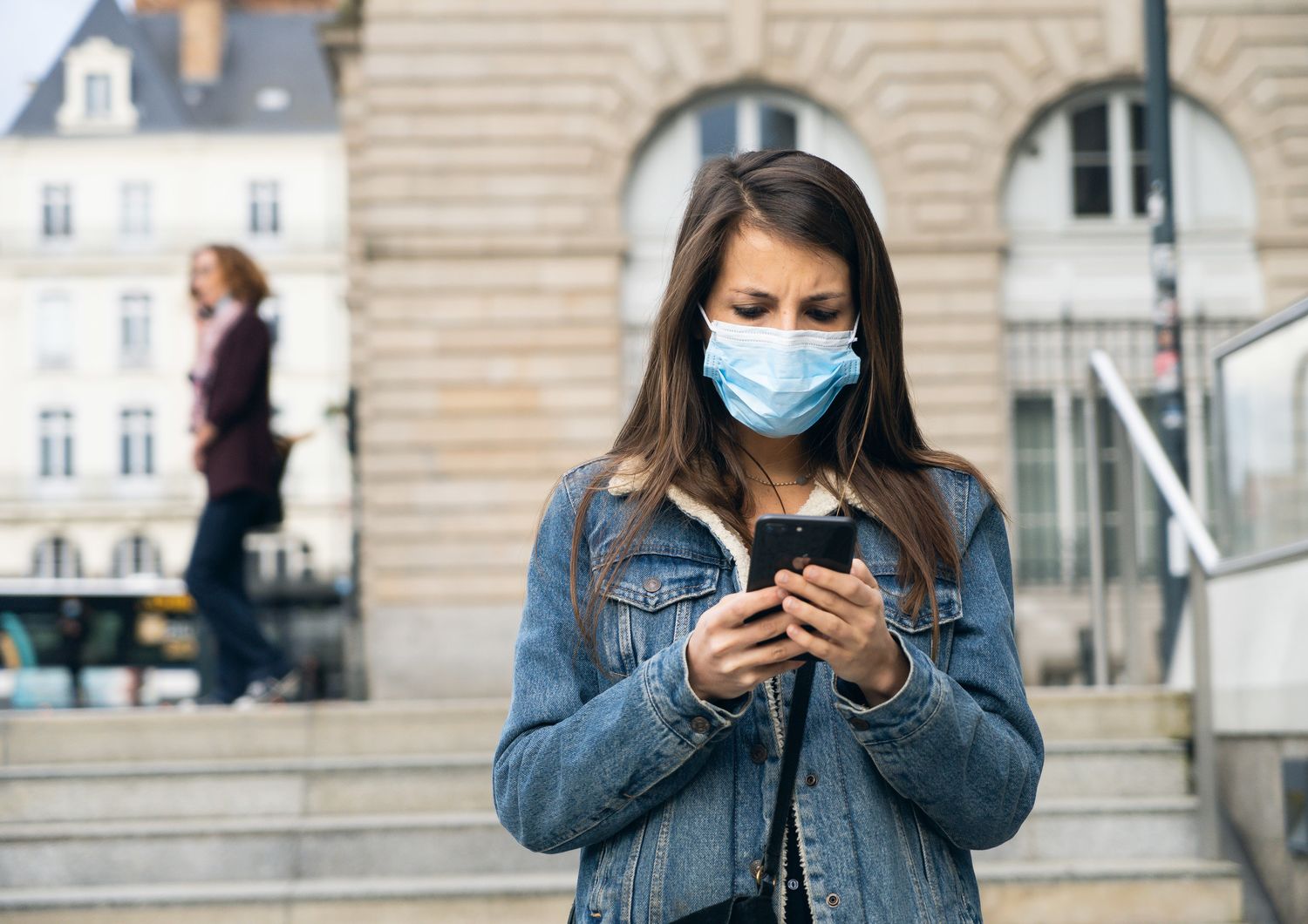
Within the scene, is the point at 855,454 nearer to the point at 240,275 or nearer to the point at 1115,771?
the point at 1115,771

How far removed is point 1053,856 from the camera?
5910 mm

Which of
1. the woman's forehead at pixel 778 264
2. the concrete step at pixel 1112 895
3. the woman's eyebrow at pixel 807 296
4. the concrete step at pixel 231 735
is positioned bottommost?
the concrete step at pixel 1112 895

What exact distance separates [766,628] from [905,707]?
0.21 m

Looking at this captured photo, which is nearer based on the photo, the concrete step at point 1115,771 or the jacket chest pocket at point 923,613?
the jacket chest pocket at point 923,613

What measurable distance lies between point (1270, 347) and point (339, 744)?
390 centimetres

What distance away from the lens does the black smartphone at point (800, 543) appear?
173cm

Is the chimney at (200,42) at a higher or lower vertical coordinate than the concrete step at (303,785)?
higher

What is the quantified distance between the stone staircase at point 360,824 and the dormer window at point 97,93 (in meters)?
49.9

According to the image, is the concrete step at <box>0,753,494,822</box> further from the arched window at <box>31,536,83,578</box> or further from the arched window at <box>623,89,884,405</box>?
the arched window at <box>31,536,83,578</box>

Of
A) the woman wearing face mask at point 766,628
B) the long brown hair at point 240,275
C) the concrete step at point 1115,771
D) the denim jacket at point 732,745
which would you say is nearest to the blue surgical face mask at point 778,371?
the woman wearing face mask at point 766,628

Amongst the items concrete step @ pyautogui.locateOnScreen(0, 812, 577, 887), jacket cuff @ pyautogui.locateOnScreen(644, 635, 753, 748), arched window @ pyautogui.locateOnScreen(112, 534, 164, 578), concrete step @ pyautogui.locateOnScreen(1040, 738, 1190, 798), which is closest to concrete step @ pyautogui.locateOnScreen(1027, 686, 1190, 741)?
concrete step @ pyautogui.locateOnScreen(1040, 738, 1190, 798)

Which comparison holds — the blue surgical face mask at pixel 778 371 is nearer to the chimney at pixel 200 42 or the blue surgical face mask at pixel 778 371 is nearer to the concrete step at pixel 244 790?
the concrete step at pixel 244 790

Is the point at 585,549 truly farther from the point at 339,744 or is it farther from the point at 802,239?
the point at 339,744

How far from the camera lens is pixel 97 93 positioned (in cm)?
5259
